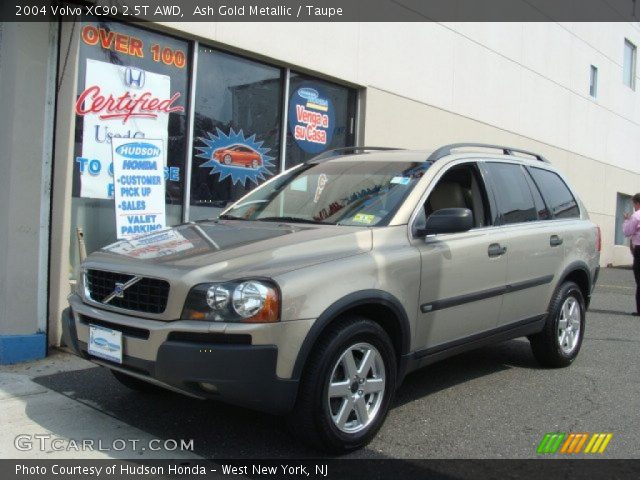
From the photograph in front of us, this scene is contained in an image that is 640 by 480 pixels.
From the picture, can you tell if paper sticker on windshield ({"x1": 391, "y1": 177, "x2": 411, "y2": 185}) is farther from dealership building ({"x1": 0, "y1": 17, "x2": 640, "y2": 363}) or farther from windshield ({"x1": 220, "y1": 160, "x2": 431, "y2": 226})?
dealership building ({"x1": 0, "y1": 17, "x2": 640, "y2": 363})

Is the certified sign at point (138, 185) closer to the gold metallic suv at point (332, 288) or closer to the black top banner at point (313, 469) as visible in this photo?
the gold metallic suv at point (332, 288)

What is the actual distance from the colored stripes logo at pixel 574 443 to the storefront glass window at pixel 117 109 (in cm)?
425

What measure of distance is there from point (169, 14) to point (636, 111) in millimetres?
17463

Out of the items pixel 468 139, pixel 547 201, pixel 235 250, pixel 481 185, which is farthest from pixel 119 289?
pixel 468 139

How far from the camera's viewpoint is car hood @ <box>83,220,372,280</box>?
3395mm

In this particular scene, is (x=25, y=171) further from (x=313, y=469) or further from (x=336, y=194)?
(x=313, y=469)

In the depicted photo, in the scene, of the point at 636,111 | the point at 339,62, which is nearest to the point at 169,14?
the point at 339,62

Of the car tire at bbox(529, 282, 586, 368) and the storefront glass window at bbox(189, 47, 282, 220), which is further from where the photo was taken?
the storefront glass window at bbox(189, 47, 282, 220)

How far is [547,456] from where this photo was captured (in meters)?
3.76

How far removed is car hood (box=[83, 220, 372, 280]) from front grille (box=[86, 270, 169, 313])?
48 mm

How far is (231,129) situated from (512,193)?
3.85 m

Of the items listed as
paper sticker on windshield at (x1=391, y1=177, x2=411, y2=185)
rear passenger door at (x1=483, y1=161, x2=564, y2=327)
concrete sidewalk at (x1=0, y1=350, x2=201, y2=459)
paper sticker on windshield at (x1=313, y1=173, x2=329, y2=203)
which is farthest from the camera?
rear passenger door at (x1=483, y1=161, x2=564, y2=327)

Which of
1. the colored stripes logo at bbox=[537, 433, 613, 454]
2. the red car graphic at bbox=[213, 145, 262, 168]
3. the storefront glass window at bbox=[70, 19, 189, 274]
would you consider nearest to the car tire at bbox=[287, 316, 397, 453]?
the colored stripes logo at bbox=[537, 433, 613, 454]

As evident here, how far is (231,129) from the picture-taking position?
785 centimetres
